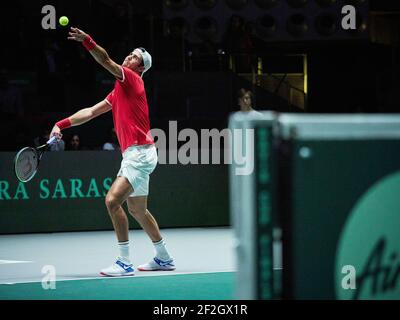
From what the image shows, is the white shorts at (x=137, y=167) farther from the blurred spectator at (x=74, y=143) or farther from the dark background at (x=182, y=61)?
the dark background at (x=182, y=61)

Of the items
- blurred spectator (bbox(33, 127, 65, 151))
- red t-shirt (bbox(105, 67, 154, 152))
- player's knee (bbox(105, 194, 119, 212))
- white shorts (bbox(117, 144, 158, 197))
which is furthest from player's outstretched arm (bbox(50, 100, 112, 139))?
blurred spectator (bbox(33, 127, 65, 151))

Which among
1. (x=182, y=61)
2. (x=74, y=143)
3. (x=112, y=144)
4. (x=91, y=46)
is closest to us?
(x=91, y=46)

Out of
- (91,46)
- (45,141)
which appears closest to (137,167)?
(91,46)

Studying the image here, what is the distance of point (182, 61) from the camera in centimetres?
1631

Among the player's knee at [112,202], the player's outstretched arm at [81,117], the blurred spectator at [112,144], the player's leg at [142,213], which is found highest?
the player's outstretched arm at [81,117]

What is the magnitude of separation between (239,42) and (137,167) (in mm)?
8210

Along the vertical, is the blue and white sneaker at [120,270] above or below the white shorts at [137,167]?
below

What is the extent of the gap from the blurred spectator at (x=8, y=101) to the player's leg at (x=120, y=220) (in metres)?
6.33

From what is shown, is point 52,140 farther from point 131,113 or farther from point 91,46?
point 91,46

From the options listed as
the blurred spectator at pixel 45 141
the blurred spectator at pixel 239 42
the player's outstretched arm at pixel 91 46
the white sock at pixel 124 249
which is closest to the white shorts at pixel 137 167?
the white sock at pixel 124 249

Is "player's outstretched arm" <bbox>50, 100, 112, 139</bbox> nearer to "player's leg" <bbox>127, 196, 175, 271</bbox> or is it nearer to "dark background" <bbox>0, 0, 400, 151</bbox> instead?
"player's leg" <bbox>127, 196, 175, 271</bbox>

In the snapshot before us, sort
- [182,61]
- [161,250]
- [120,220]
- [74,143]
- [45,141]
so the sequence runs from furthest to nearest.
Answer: [182,61] → [74,143] → [45,141] → [161,250] → [120,220]

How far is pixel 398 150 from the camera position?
3.85m

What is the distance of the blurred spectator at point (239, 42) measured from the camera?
15838 mm
